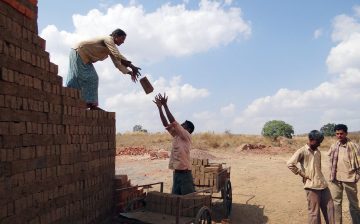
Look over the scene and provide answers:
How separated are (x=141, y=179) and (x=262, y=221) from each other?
670 centimetres

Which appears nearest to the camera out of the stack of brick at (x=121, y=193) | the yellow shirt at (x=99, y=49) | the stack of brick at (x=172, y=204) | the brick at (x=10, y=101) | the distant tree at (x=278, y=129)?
the brick at (x=10, y=101)

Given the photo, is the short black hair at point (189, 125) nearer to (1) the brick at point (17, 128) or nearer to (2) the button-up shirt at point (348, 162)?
(2) the button-up shirt at point (348, 162)

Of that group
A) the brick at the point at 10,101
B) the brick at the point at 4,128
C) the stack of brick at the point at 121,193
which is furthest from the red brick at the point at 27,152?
the stack of brick at the point at 121,193

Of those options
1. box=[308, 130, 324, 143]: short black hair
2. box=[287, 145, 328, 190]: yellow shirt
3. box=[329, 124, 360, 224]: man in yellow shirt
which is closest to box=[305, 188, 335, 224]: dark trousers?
box=[287, 145, 328, 190]: yellow shirt

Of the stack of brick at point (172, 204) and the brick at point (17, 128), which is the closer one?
the brick at point (17, 128)

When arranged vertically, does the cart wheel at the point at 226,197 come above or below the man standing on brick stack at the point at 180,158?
below

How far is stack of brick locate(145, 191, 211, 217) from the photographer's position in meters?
5.76

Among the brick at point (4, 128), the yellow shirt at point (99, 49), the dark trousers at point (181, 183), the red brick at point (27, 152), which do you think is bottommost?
the dark trousers at point (181, 183)

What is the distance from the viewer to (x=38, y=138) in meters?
4.59

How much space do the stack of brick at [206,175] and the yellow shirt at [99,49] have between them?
3.09m

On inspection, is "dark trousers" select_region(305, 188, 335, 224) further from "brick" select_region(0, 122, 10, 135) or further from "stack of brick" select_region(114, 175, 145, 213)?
"brick" select_region(0, 122, 10, 135)

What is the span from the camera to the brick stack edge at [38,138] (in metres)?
4.06

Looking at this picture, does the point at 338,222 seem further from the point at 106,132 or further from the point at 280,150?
the point at 280,150

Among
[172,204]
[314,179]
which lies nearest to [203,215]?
[172,204]
